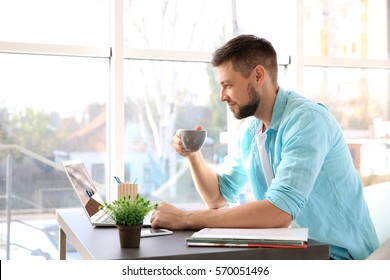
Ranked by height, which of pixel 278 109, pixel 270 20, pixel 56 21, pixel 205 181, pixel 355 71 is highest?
pixel 270 20

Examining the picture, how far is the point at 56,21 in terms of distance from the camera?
11.2ft

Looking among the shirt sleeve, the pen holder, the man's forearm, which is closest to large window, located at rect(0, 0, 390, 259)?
the man's forearm

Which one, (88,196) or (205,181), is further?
(205,181)

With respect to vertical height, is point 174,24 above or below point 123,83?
above

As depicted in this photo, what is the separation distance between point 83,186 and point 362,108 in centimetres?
268

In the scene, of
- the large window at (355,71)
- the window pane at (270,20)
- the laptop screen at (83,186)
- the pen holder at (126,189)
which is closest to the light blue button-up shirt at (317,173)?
the pen holder at (126,189)

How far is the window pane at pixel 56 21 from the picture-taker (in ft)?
10.9

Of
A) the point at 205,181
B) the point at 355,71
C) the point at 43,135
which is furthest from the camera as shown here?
the point at 355,71

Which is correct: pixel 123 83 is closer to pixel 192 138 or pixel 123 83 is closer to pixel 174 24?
pixel 174 24

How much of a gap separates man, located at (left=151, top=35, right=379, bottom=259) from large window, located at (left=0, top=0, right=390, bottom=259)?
1.29m

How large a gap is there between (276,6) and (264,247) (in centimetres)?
282

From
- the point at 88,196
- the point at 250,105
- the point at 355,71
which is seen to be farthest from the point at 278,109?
the point at 355,71

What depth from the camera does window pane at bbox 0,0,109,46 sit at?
10.9 ft
